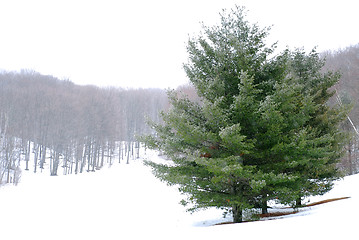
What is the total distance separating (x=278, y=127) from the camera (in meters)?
6.32

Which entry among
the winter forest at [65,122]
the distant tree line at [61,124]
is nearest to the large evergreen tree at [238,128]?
the winter forest at [65,122]

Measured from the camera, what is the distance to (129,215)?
1294 cm

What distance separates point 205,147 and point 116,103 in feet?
130

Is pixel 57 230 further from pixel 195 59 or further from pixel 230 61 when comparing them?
pixel 230 61

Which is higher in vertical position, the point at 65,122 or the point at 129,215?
the point at 65,122

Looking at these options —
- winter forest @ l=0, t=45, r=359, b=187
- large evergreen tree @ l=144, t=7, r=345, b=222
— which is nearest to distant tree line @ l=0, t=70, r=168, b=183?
winter forest @ l=0, t=45, r=359, b=187

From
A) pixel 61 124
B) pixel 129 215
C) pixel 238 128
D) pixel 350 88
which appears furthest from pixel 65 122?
pixel 350 88

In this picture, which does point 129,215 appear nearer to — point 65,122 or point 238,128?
point 238,128

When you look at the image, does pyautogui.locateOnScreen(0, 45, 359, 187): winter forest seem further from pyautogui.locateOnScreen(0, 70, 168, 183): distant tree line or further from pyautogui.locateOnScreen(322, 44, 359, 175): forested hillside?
pyautogui.locateOnScreen(322, 44, 359, 175): forested hillside

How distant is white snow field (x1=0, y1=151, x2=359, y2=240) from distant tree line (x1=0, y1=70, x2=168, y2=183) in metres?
6.49

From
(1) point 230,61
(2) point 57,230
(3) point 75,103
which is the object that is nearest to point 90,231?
(2) point 57,230

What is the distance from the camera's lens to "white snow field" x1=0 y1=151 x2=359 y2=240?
445 centimetres

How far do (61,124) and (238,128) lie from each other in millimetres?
33636

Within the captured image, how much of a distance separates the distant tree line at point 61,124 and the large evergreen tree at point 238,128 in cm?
2596
